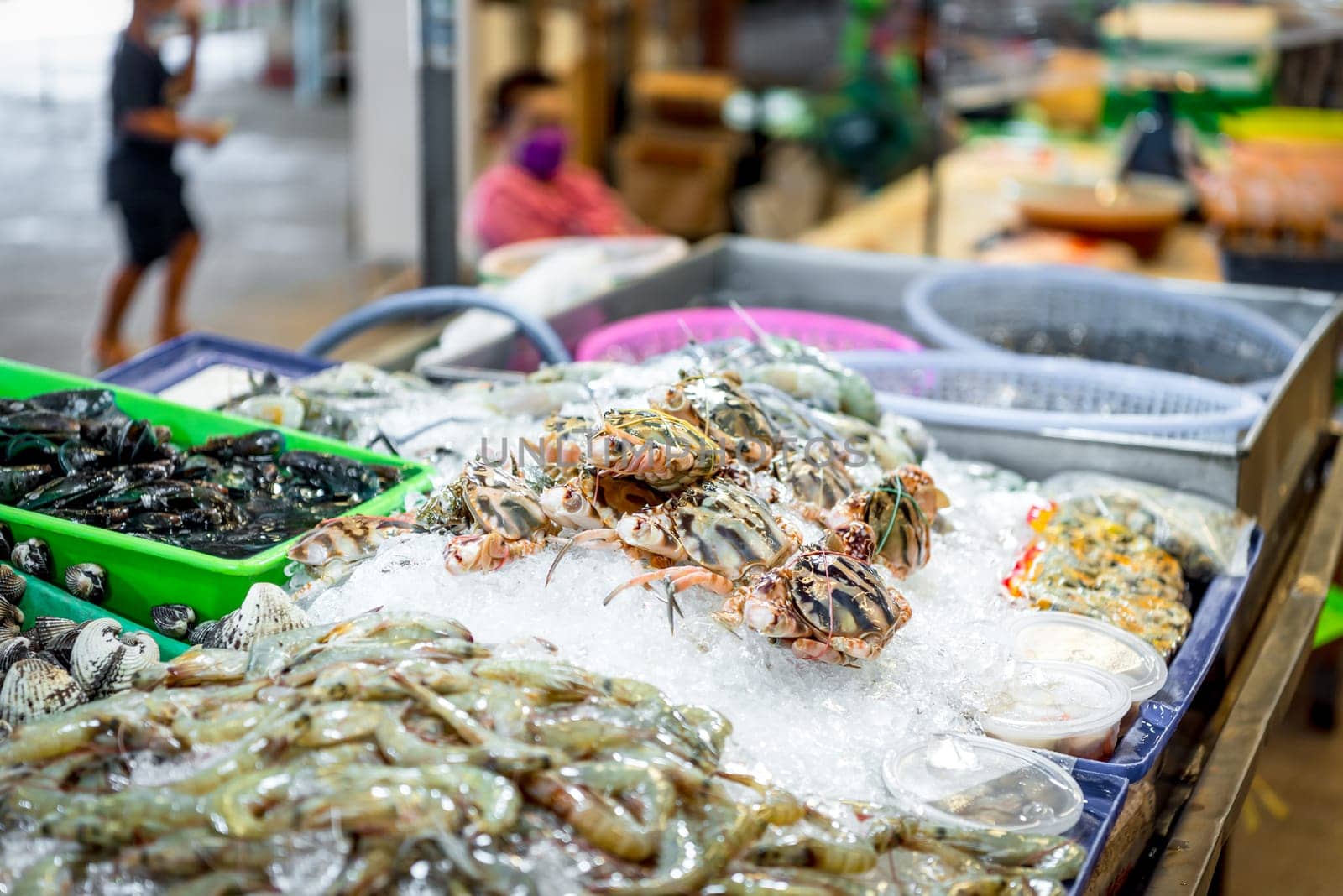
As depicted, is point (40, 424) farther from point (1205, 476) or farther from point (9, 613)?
point (1205, 476)

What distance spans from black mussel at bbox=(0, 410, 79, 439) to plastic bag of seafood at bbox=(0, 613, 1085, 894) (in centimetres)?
63

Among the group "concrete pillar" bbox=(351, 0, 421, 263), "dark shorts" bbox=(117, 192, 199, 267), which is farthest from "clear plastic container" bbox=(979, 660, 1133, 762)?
"concrete pillar" bbox=(351, 0, 421, 263)

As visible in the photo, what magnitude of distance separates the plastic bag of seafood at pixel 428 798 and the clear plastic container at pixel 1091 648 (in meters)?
0.40

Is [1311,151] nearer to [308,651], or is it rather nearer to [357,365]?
[357,365]

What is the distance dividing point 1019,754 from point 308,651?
0.73 metres

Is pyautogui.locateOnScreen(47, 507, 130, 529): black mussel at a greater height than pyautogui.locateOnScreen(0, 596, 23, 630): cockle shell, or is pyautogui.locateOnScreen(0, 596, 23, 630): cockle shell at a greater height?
pyautogui.locateOnScreen(47, 507, 130, 529): black mussel

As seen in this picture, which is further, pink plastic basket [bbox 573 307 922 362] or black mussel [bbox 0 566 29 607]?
pink plastic basket [bbox 573 307 922 362]

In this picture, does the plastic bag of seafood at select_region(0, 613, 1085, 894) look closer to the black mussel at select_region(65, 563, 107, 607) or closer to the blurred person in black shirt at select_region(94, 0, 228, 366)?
the black mussel at select_region(65, 563, 107, 607)

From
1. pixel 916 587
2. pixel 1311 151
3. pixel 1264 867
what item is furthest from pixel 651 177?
pixel 916 587

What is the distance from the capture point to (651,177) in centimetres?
780

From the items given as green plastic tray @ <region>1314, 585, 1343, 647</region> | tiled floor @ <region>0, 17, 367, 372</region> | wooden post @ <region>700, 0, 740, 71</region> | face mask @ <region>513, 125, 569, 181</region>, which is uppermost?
wooden post @ <region>700, 0, 740, 71</region>

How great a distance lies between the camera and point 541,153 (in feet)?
16.2

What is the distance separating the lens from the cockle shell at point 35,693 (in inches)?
49.9

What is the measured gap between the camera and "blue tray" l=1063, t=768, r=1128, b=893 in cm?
119
